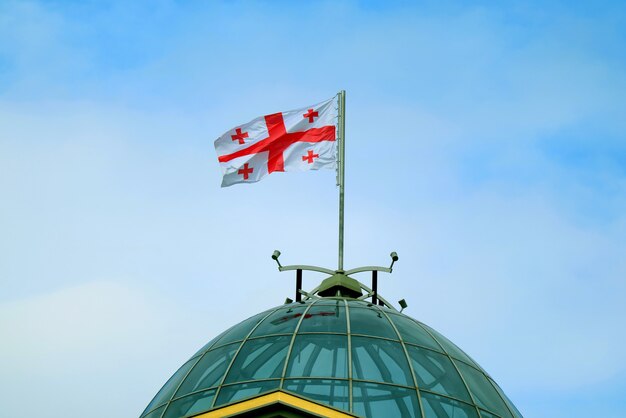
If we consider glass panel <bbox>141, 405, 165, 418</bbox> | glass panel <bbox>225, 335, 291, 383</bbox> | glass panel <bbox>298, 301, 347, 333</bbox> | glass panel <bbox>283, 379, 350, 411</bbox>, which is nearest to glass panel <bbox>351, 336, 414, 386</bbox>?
glass panel <bbox>283, 379, 350, 411</bbox>

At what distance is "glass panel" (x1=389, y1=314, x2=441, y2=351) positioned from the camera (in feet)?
97.6

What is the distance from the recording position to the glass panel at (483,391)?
28844 mm

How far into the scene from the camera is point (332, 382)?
1067 inches

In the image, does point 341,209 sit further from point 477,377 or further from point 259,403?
point 259,403

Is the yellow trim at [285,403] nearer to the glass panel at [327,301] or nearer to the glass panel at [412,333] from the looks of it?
the glass panel at [412,333]

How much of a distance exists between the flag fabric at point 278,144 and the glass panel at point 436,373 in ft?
24.5

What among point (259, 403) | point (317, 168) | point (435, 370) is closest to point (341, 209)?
point (317, 168)

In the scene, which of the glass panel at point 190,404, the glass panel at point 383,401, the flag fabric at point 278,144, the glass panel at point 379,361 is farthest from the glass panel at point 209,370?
the flag fabric at point 278,144

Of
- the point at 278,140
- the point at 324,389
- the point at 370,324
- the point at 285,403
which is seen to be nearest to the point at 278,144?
the point at 278,140

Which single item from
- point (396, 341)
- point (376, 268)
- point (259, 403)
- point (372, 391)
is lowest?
point (259, 403)

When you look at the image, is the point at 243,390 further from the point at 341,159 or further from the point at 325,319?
the point at 341,159

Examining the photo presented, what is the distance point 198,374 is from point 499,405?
263 inches

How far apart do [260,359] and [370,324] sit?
9.05 ft

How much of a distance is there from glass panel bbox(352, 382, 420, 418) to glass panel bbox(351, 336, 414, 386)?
0.27 meters
